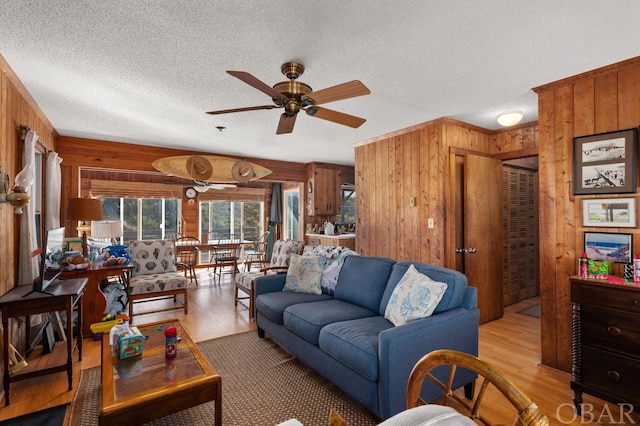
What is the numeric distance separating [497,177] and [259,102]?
3108mm

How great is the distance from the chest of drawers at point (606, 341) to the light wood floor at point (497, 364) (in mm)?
186

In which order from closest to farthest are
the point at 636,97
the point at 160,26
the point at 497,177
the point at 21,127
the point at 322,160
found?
1. the point at 160,26
2. the point at 636,97
3. the point at 21,127
4. the point at 497,177
5. the point at 322,160

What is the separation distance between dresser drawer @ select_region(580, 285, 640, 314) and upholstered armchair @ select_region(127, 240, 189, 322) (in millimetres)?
4078

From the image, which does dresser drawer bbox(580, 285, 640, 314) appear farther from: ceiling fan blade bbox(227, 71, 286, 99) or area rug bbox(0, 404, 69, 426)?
area rug bbox(0, 404, 69, 426)

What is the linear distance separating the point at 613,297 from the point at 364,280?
172cm

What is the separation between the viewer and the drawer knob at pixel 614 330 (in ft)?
6.75

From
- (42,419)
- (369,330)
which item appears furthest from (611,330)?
(42,419)

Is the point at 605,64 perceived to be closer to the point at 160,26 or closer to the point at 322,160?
the point at 160,26

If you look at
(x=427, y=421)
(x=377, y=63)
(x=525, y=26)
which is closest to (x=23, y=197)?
(x=377, y=63)

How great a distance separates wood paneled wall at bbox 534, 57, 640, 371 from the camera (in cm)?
246

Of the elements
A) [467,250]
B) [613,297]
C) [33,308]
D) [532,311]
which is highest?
[467,250]

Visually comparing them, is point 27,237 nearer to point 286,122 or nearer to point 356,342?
point 286,122

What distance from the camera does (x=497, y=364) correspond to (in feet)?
9.24

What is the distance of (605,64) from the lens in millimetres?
2410
